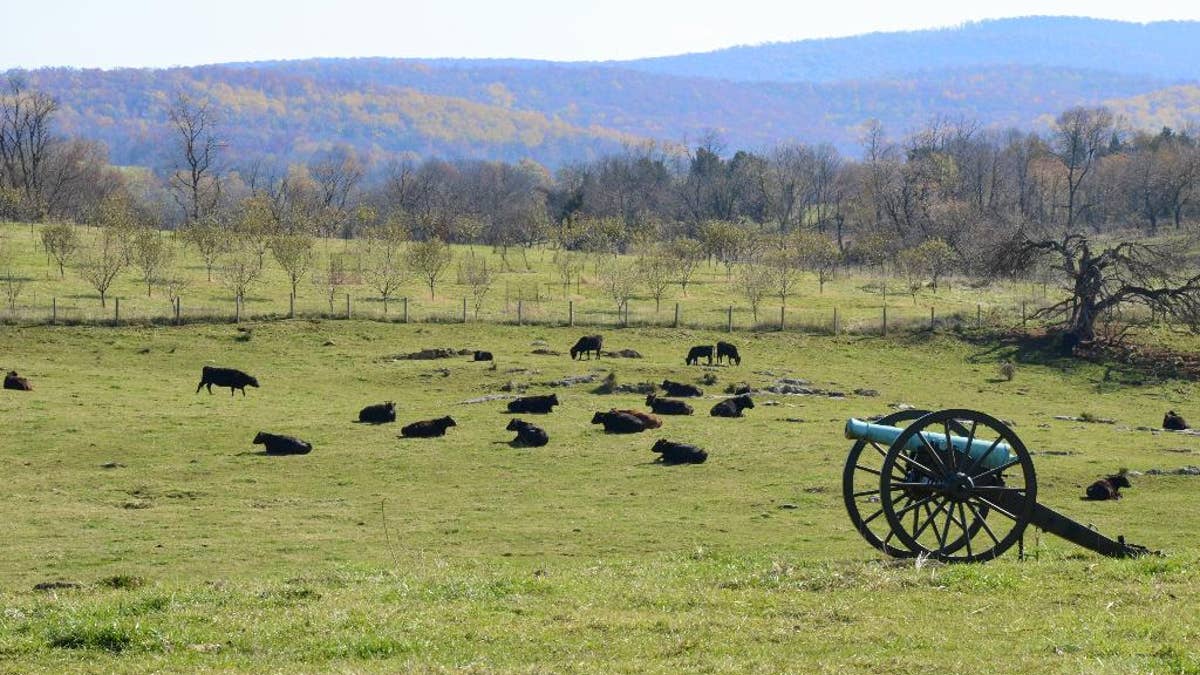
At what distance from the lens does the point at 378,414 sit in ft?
130

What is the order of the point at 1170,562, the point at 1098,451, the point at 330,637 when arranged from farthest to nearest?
the point at 1098,451
the point at 1170,562
the point at 330,637

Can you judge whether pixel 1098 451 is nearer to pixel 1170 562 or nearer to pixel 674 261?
pixel 1170 562

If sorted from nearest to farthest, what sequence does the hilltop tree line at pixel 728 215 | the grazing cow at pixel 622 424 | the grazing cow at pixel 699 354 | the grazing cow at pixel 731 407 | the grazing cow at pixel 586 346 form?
the grazing cow at pixel 622 424, the grazing cow at pixel 731 407, the grazing cow at pixel 699 354, the grazing cow at pixel 586 346, the hilltop tree line at pixel 728 215

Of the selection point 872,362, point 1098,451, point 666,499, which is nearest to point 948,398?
point 872,362

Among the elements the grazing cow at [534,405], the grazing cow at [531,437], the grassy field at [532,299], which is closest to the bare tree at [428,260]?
the grassy field at [532,299]

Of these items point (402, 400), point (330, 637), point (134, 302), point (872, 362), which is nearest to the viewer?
point (330, 637)

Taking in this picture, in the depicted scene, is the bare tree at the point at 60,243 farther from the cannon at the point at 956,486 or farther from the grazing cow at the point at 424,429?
the cannon at the point at 956,486

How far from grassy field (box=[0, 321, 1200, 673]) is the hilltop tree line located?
41.8 feet

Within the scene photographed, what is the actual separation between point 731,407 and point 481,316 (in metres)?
24.8

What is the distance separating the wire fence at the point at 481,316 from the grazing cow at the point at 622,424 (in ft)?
83.6

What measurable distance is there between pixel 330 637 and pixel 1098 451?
94.0 feet

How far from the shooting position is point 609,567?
17172 millimetres

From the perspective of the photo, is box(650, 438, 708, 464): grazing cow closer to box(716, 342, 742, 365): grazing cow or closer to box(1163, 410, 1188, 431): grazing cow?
box(1163, 410, 1188, 431): grazing cow

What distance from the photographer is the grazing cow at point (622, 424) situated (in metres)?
37.9
